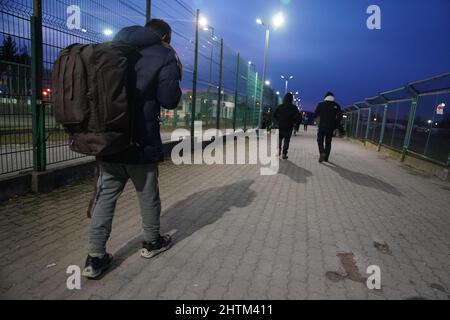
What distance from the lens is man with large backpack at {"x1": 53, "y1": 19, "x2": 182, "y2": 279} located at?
2324 millimetres

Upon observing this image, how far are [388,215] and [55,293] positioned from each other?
4.31m

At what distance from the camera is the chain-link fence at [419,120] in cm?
872

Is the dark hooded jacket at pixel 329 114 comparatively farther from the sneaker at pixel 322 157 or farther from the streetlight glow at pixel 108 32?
the streetlight glow at pixel 108 32

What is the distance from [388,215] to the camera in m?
4.74

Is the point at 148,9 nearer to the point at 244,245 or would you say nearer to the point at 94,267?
the point at 244,245

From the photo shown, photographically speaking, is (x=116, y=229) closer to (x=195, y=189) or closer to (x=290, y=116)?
(x=195, y=189)

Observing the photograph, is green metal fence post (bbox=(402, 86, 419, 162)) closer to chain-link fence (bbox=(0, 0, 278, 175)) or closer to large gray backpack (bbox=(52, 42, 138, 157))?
chain-link fence (bbox=(0, 0, 278, 175))

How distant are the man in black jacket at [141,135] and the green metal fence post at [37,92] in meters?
2.70

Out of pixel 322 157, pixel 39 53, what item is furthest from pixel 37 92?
pixel 322 157

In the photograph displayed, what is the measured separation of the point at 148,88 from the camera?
99.9 inches

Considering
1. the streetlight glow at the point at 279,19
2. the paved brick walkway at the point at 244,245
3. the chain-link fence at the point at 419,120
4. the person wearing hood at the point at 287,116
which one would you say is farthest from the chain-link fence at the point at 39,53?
the streetlight glow at the point at 279,19

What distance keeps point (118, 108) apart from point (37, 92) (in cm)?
310

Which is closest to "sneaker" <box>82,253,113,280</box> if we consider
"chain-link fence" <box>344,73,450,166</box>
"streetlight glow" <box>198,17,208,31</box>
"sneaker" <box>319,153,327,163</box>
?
"sneaker" <box>319,153,327,163</box>
